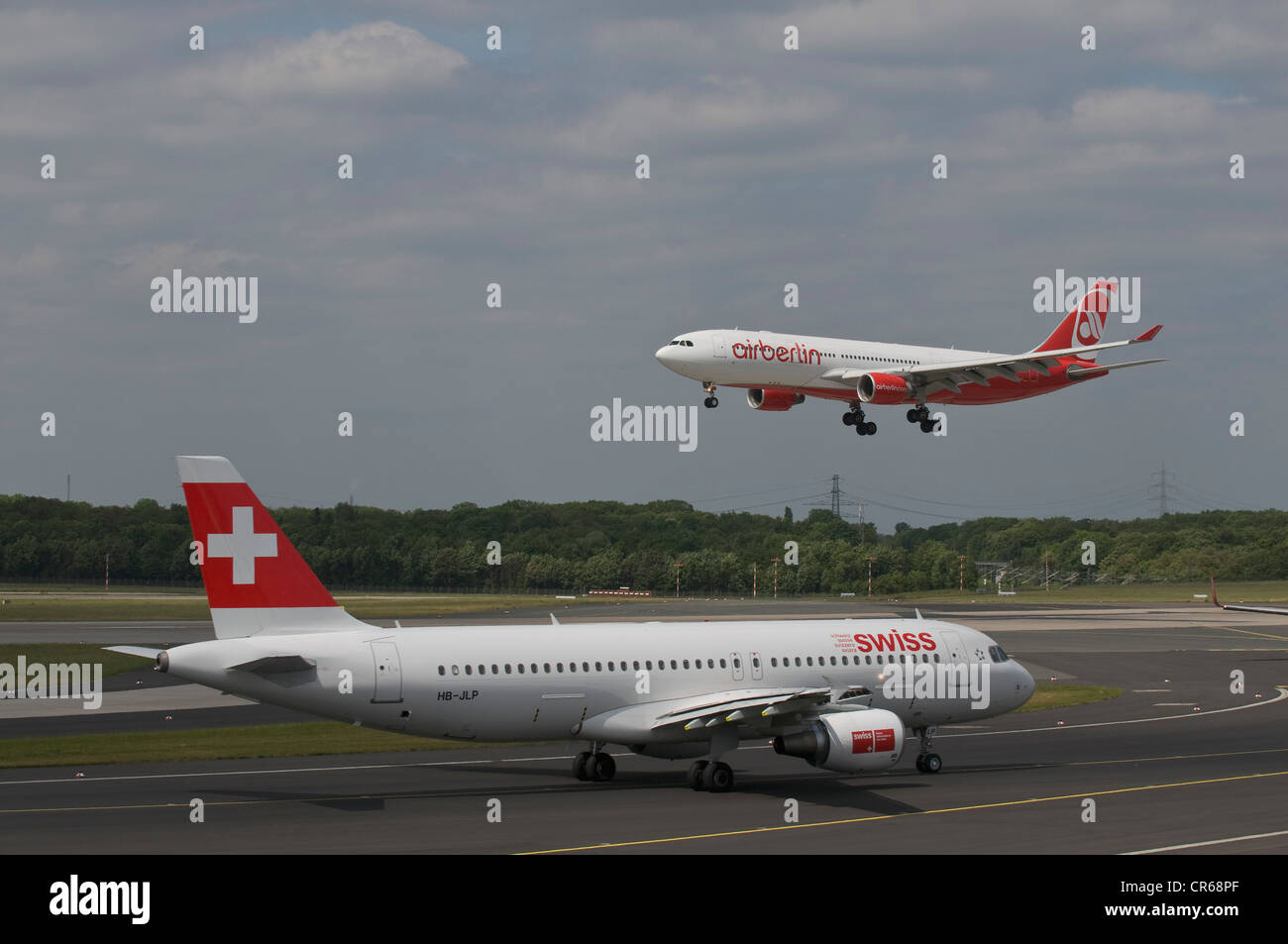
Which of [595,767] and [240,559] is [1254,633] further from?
[240,559]

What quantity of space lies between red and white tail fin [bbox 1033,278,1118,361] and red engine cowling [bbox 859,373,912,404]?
16142mm

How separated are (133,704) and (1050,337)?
48.2 meters

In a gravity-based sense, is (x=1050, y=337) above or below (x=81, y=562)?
above

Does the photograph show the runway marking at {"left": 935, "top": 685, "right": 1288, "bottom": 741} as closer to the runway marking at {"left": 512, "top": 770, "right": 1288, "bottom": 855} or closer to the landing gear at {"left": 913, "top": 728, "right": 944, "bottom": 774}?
the landing gear at {"left": 913, "top": 728, "right": 944, "bottom": 774}

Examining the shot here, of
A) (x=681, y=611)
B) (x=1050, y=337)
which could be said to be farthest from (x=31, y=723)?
(x=681, y=611)

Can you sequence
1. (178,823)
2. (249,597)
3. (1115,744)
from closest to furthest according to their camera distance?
1. (178,823)
2. (249,597)
3. (1115,744)

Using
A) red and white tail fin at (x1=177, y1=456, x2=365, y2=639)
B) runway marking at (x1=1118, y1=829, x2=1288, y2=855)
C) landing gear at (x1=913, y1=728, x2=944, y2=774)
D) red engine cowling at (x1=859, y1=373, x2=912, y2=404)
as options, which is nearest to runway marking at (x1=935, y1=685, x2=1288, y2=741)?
landing gear at (x1=913, y1=728, x2=944, y2=774)

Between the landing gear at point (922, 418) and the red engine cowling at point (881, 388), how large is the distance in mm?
1676

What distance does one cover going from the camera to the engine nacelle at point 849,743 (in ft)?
104

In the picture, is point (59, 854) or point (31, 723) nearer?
point (59, 854)

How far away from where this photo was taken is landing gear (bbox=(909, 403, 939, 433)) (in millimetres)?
63781

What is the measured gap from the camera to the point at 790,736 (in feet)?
106

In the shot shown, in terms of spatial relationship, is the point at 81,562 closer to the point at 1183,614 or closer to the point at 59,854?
the point at 1183,614

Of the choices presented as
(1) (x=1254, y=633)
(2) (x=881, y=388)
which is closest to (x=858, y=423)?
(2) (x=881, y=388)
